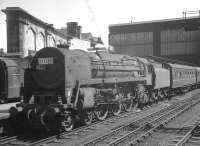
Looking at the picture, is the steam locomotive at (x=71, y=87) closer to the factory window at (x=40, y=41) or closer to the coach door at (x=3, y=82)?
the coach door at (x=3, y=82)

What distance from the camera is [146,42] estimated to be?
51375mm

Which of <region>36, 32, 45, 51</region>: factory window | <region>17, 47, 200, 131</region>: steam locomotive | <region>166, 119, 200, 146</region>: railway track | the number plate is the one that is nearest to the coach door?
<region>17, 47, 200, 131</region>: steam locomotive

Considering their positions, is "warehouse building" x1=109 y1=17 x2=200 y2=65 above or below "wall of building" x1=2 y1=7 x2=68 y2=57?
above

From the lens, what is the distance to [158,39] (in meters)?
50.7

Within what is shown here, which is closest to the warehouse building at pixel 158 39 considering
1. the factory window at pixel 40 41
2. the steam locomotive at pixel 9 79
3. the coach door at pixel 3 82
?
the factory window at pixel 40 41

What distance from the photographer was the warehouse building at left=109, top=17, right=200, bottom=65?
48719mm

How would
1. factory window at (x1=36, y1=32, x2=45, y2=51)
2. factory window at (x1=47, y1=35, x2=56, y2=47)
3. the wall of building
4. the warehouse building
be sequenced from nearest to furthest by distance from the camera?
the wall of building, factory window at (x1=36, y1=32, x2=45, y2=51), factory window at (x1=47, y1=35, x2=56, y2=47), the warehouse building

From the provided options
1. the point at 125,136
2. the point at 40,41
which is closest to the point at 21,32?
the point at 40,41

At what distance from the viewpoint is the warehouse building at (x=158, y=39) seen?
1918 inches

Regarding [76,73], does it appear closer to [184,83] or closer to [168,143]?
[168,143]

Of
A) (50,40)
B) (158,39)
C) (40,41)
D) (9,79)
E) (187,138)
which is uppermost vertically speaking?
(158,39)

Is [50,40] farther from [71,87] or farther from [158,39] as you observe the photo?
[158,39]

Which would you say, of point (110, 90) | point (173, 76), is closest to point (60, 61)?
point (110, 90)

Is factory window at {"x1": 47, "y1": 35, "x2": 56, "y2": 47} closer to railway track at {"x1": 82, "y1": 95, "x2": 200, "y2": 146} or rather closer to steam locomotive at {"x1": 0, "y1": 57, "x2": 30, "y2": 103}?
steam locomotive at {"x1": 0, "y1": 57, "x2": 30, "y2": 103}
